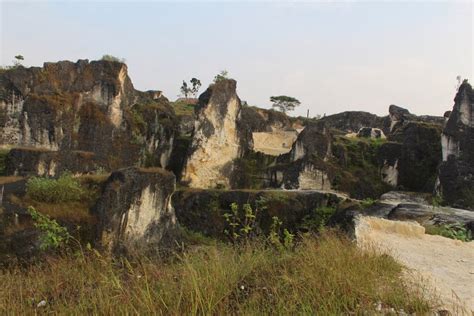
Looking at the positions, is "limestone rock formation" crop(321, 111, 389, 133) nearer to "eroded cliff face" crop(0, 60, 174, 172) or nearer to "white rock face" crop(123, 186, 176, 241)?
"eroded cliff face" crop(0, 60, 174, 172)

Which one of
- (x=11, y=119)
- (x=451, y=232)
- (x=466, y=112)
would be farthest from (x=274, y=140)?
(x=451, y=232)

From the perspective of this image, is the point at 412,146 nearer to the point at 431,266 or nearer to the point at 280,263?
the point at 431,266

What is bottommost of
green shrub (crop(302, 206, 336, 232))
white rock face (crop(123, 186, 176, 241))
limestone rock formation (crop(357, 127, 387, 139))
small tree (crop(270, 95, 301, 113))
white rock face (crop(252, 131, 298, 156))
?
green shrub (crop(302, 206, 336, 232))

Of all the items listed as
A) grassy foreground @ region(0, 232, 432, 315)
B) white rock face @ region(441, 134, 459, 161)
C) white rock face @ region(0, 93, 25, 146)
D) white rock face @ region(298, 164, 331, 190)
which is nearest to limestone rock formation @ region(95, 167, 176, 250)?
grassy foreground @ region(0, 232, 432, 315)

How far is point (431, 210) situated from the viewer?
1491cm

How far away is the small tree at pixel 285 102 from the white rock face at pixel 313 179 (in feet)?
113

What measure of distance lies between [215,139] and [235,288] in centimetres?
2604

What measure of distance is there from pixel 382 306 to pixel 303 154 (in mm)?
25924

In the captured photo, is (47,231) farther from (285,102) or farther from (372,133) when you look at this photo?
(285,102)

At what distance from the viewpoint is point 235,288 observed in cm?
401

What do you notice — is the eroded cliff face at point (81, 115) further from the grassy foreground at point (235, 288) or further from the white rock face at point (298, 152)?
the grassy foreground at point (235, 288)

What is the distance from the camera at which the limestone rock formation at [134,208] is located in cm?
1377

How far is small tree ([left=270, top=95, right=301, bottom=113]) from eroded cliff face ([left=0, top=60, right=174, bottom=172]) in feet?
107

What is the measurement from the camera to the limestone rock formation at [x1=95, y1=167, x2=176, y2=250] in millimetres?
13773
